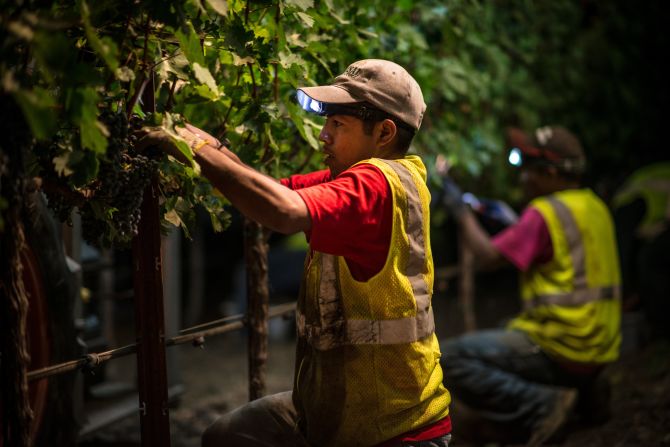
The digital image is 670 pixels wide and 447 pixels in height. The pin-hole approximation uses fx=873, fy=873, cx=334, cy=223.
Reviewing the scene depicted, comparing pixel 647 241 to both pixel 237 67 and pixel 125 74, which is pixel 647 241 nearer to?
pixel 237 67

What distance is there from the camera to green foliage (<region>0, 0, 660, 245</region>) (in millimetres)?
1881

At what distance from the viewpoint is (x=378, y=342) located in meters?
2.53

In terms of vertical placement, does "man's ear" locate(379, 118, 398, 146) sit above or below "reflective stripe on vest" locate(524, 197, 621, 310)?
above

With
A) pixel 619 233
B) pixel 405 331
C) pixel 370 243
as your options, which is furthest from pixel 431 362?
pixel 619 233

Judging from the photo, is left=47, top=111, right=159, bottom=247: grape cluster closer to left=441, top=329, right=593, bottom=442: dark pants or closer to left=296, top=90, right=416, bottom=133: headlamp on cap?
left=296, top=90, right=416, bottom=133: headlamp on cap

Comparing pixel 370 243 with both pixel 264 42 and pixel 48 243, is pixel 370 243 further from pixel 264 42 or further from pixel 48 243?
pixel 48 243

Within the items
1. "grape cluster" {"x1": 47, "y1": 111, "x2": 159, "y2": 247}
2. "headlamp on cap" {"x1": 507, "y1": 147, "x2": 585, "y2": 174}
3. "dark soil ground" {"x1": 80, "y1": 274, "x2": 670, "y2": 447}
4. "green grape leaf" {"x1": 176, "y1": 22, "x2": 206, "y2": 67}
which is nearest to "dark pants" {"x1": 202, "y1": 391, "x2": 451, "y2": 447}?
"grape cluster" {"x1": 47, "y1": 111, "x2": 159, "y2": 247}

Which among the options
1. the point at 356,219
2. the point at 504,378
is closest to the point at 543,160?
the point at 504,378

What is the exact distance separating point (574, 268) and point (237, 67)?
274 centimetres

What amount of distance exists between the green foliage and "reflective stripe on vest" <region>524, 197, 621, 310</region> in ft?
2.49

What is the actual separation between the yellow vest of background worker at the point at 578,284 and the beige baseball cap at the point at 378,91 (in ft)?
7.88

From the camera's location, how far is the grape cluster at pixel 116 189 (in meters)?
2.12

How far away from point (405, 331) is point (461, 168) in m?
3.46

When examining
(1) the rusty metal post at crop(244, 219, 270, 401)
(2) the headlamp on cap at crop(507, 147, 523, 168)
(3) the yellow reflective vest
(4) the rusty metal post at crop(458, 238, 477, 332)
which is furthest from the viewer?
(3) the yellow reflective vest
